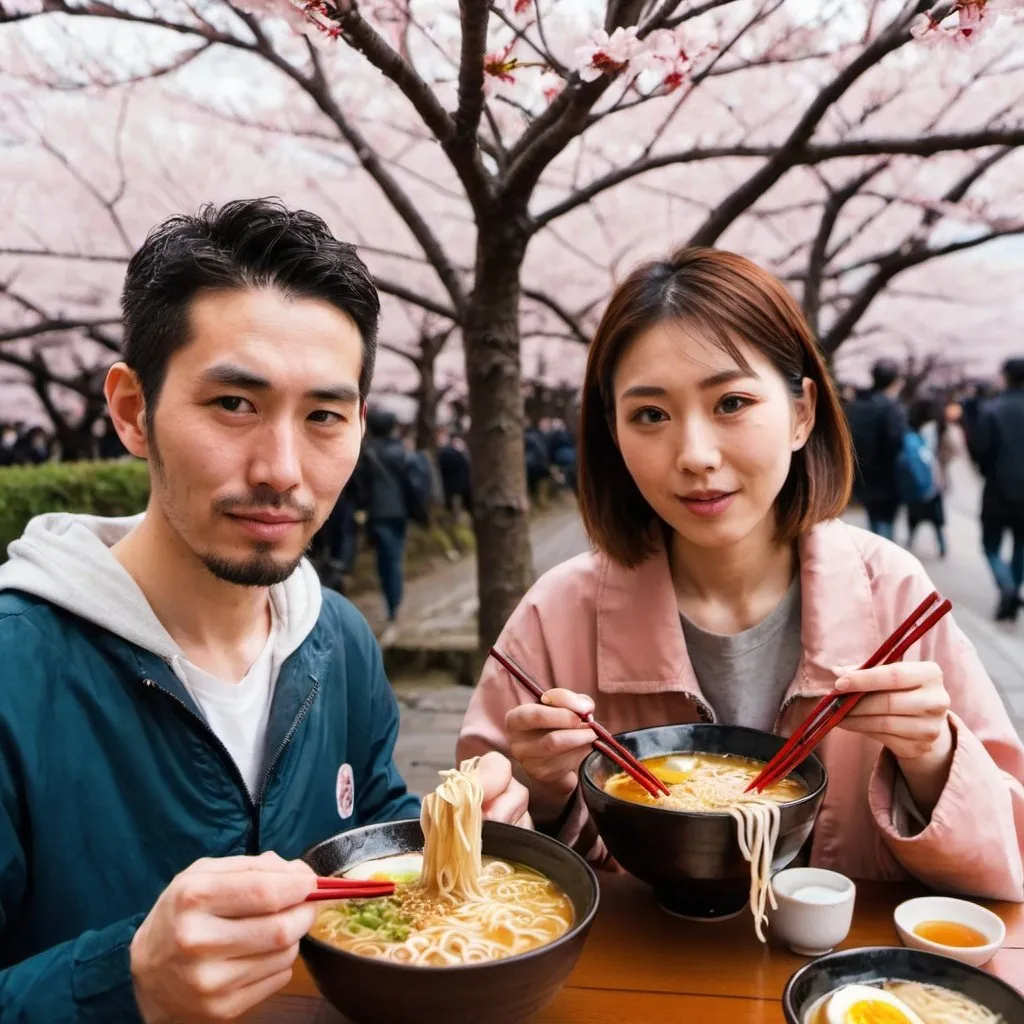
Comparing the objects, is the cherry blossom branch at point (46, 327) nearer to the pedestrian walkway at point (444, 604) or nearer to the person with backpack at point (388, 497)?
the person with backpack at point (388, 497)

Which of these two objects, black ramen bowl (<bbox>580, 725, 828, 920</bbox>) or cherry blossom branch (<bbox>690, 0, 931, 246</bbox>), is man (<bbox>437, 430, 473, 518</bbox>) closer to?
cherry blossom branch (<bbox>690, 0, 931, 246</bbox>)

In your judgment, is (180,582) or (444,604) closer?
(180,582)

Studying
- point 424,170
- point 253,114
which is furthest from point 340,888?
point 424,170

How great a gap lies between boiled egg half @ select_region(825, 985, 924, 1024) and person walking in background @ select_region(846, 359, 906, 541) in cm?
944

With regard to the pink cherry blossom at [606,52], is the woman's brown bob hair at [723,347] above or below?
below

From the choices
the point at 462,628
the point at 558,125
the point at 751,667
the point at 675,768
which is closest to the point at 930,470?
the point at 462,628

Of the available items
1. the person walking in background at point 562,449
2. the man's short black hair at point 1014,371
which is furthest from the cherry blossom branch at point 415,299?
the person walking in background at point 562,449

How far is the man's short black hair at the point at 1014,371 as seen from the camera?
349 inches

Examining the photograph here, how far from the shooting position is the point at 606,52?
3.05 m

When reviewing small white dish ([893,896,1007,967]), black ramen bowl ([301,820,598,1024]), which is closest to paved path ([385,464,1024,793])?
small white dish ([893,896,1007,967])

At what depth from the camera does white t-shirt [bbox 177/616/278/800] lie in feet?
6.81

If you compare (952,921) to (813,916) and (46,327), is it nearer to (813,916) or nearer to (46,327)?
(813,916)

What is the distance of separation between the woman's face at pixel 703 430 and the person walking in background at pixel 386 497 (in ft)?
26.4

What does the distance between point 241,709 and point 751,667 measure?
1.35 meters
